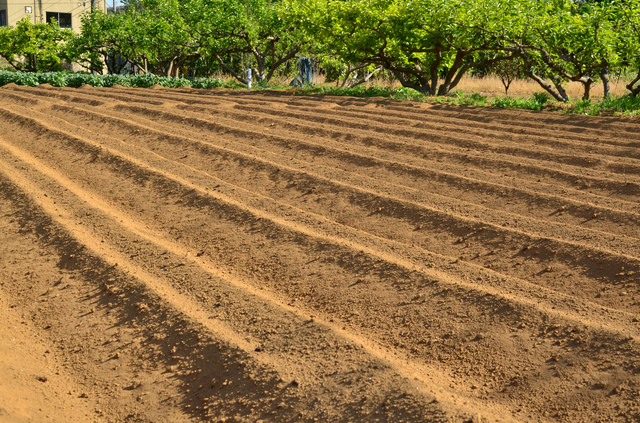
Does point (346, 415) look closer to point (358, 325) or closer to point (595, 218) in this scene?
point (358, 325)

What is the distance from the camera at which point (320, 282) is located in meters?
4.19

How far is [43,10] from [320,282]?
3207 centimetres

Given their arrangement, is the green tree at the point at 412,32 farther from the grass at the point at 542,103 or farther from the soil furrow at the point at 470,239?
the soil furrow at the point at 470,239

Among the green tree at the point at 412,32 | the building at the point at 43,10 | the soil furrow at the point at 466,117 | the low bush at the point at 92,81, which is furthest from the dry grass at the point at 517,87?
the building at the point at 43,10

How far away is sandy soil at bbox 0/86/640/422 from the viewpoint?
3.12 metres

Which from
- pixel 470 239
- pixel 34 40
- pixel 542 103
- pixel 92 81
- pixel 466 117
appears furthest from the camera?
pixel 34 40

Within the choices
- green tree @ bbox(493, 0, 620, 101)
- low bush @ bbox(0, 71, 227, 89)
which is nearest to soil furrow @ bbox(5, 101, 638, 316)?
green tree @ bbox(493, 0, 620, 101)

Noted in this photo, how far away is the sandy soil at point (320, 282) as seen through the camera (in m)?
3.12

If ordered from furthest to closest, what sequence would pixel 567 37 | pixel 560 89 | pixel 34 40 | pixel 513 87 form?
pixel 34 40
pixel 513 87
pixel 560 89
pixel 567 37

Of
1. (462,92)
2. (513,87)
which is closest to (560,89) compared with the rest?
(462,92)

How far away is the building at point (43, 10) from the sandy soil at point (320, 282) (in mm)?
26577

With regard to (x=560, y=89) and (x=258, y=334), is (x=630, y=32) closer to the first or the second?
(x=560, y=89)

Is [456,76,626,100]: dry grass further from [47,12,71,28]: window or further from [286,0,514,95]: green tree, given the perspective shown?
[47,12,71,28]: window

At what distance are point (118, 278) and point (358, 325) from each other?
1.76 metres
